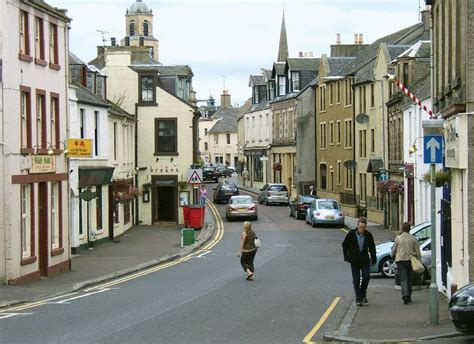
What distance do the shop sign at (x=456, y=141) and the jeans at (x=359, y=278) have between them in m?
2.98

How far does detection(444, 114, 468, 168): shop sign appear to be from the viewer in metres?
15.6

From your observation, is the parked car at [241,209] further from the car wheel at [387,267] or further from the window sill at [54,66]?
the car wheel at [387,267]

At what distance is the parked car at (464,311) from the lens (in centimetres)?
1278

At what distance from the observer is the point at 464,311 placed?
12.9m

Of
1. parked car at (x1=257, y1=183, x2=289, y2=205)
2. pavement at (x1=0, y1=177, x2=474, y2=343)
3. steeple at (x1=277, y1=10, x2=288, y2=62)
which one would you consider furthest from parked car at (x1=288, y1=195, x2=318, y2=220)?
steeple at (x1=277, y1=10, x2=288, y2=62)

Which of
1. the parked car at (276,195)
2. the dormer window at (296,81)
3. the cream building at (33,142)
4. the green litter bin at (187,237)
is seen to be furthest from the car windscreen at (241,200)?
A: the dormer window at (296,81)

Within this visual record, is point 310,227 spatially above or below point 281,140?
below

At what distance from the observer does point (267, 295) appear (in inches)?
850

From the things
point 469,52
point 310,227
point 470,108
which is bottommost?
point 310,227

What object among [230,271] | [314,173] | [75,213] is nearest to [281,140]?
[314,173]

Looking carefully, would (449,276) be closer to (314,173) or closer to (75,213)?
(75,213)

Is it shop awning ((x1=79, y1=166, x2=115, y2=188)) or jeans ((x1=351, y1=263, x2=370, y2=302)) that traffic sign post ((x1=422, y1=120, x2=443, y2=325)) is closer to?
jeans ((x1=351, y1=263, x2=370, y2=302))

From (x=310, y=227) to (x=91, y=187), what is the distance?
50.9 ft

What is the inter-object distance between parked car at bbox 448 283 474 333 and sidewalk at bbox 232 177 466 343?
0.97 m
